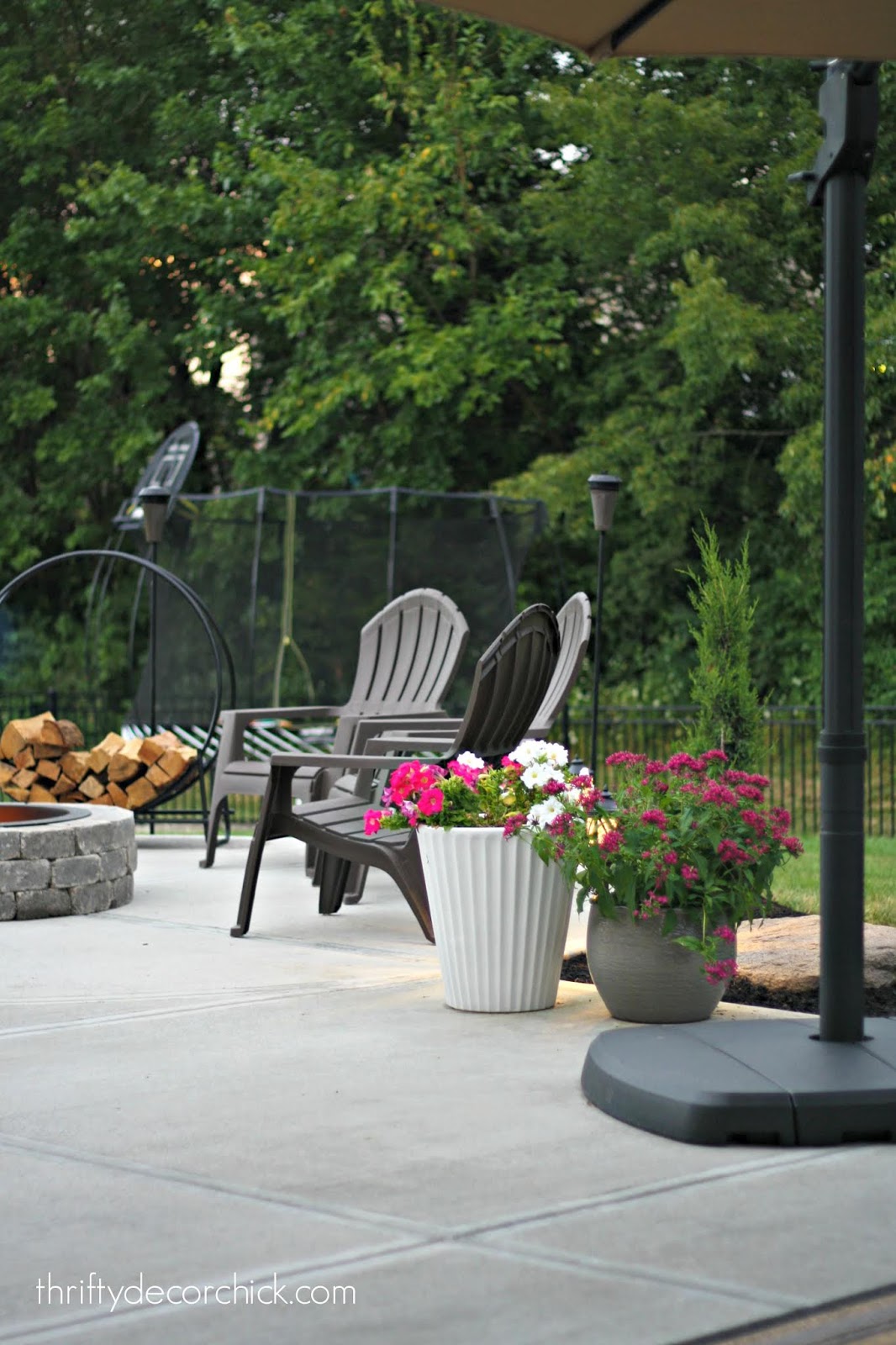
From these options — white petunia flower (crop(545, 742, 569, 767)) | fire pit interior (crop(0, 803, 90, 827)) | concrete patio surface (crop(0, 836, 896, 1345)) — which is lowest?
concrete patio surface (crop(0, 836, 896, 1345))

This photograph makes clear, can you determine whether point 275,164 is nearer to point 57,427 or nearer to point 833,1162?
point 57,427

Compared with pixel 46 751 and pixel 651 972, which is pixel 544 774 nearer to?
pixel 651 972

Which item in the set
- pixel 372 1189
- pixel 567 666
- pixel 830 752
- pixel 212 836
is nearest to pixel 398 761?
pixel 567 666

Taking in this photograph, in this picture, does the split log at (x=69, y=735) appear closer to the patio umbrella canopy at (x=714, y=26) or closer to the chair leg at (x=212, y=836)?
the chair leg at (x=212, y=836)

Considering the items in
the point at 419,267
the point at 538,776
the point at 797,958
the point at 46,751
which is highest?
the point at 419,267

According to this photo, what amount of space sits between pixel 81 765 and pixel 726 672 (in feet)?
12.9

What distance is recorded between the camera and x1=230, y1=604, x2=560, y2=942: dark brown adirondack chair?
5590 millimetres

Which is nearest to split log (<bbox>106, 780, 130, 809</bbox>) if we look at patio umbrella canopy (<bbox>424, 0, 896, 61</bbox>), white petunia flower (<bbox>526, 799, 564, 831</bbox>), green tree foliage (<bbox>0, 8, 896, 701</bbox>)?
white petunia flower (<bbox>526, 799, 564, 831</bbox>)

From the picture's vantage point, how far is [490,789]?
4.79 m

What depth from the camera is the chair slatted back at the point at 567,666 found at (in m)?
6.76

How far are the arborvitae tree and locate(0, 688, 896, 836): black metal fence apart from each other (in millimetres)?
2667

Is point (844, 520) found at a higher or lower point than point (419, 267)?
lower

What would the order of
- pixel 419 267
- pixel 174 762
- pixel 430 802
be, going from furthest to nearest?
pixel 419 267 < pixel 174 762 < pixel 430 802

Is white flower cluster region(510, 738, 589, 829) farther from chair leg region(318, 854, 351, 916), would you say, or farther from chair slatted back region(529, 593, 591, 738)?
chair leg region(318, 854, 351, 916)
